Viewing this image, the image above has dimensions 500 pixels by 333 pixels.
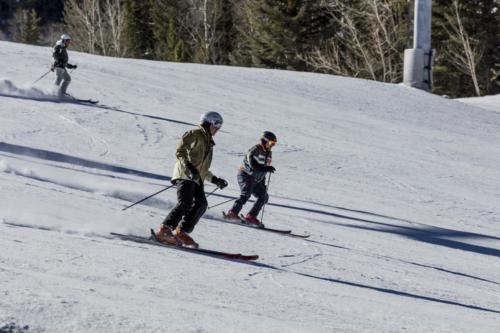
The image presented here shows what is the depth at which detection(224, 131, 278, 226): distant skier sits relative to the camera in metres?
9.63

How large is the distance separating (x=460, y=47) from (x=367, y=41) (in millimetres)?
5032

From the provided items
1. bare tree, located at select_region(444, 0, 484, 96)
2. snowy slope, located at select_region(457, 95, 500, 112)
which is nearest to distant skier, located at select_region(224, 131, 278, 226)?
snowy slope, located at select_region(457, 95, 500, 112)

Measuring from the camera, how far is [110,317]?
4090 mm

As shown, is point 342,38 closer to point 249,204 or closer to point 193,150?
point 249,204

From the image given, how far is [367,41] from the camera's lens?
148 feet

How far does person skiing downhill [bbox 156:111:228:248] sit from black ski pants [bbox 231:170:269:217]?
238 cm

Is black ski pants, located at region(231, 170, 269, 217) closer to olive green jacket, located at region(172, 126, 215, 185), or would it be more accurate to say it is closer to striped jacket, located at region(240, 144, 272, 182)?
striped jacket, located at region(240, 144, 272, 182)

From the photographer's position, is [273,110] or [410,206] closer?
[410,206]

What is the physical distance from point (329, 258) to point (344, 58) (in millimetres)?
38281

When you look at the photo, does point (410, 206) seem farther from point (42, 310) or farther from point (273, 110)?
point (42, 310)

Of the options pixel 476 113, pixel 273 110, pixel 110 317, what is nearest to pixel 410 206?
pixel 273 110

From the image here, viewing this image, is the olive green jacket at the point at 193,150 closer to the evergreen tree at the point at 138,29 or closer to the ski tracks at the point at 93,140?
the ski tracks at the point at 93,140

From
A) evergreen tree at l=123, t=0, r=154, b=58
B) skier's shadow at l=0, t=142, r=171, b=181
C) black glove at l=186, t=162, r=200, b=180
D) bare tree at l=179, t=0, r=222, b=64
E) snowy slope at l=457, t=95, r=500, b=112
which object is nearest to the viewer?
black glove at l=186, t=162, r=200, b=180

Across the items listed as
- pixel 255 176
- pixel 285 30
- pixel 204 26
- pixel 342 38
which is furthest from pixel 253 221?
pixel 204 26
